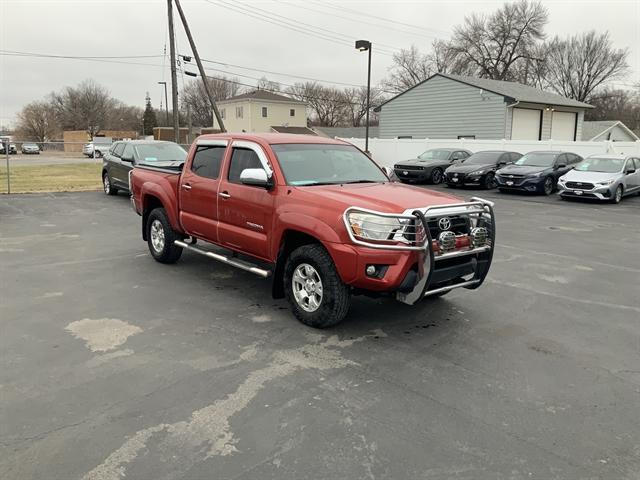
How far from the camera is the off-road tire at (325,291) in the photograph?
471cm

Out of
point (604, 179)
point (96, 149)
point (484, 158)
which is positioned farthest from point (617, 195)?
point (96, 149)

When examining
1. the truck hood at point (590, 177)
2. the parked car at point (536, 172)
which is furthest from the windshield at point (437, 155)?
the truck hood at point (590, 177)

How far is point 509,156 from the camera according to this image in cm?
2205

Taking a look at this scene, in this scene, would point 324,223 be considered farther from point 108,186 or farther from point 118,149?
point 108,186

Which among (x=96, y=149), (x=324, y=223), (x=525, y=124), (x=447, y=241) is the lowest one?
(x=447, y=241)

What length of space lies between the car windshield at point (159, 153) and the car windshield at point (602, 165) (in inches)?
516

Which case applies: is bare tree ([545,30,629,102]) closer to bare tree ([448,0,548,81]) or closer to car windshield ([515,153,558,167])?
bare tree ([448,0,548,81])

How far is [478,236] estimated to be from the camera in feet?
16.4

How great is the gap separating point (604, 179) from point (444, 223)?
558 inches

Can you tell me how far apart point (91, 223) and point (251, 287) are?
6408 millimetres

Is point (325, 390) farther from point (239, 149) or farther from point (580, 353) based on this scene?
point (239, 149)

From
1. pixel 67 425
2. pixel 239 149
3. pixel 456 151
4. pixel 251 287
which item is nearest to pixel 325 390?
pixel 67 425

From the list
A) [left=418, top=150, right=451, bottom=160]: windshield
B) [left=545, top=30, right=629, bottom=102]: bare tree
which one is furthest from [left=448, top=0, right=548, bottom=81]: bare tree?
[left=418, top=150, right=451, bottom=160]: windshield

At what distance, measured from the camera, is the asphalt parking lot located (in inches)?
116
